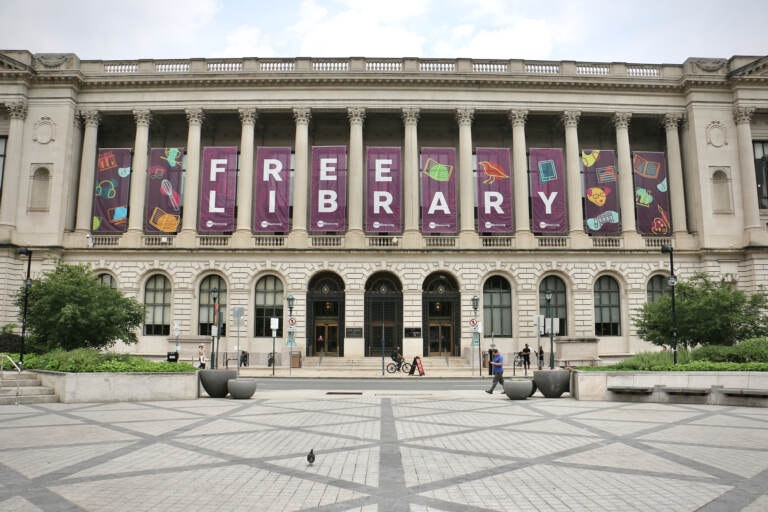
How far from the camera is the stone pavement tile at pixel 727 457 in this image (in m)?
9.04

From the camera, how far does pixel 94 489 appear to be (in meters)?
7.81

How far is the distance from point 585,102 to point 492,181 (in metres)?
10.7

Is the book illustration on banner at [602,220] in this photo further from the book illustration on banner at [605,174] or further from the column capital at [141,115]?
the column capital at [141,115]

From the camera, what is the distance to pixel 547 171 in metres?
43.0

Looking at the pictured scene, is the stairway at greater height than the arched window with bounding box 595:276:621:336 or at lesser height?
lesser

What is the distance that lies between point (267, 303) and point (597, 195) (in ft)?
90.9

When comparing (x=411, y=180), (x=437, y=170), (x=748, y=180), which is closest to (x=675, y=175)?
(x=748, y=180)

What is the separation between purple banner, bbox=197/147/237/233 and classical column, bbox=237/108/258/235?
2.07 ft

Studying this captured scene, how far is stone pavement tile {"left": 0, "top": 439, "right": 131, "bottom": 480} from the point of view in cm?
895

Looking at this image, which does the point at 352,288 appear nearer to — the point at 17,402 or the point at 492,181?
the point at 492,181

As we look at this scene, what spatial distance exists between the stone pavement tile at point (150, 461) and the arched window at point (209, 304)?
3222 centimetres

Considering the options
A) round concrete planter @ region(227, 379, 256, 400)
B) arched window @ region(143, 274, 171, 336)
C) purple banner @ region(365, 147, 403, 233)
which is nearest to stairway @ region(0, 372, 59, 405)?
round concrete planter @ region(227, 379, 256, 400)

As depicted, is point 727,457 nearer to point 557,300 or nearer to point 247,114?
point 557,300

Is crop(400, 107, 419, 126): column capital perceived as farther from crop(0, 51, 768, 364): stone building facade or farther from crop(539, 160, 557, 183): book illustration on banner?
crop(539, 160, 557, 183): book illustration on banner
